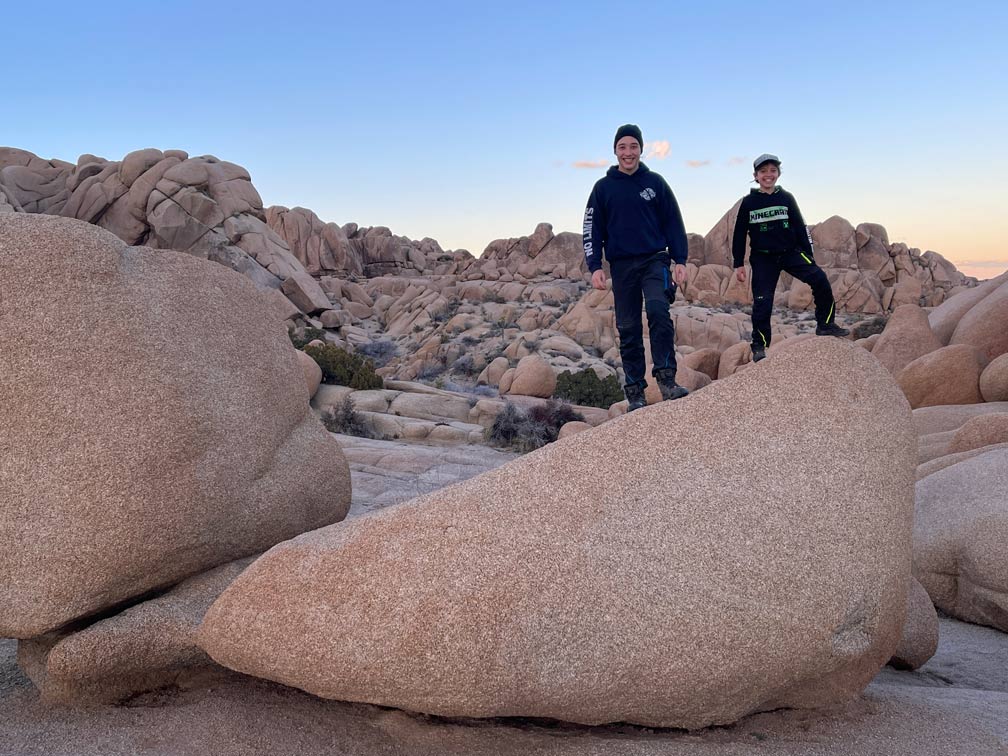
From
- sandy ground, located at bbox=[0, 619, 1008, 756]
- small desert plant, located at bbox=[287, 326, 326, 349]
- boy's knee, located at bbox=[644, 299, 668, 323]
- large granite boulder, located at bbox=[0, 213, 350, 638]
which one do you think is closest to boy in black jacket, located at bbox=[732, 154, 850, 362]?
boy's knee, located at bbox=[644, 299, 668, 323]

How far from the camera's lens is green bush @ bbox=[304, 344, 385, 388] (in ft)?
57.1

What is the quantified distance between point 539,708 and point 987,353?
38.4 ft

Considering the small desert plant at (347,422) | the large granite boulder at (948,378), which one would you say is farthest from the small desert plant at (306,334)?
the large granite boulder at (948,378)

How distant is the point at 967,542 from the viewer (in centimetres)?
601

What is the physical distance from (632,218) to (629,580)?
3697mm

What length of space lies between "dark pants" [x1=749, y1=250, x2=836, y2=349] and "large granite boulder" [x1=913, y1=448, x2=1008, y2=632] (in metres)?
1.74

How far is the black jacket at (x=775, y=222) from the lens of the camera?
23.0 feet

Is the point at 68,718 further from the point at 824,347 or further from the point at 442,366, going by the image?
the point at 442,366

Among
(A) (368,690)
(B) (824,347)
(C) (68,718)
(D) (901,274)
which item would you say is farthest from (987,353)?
(D) (901,274)

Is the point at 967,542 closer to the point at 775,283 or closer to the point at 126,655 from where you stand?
the point at 775,283

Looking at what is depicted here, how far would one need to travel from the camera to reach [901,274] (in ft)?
170

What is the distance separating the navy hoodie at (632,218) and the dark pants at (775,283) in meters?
1.21

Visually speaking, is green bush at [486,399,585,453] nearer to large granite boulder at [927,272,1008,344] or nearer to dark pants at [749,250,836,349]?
dark pants at [749,250,836,349]

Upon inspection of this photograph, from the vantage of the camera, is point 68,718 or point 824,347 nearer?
point 68,718
